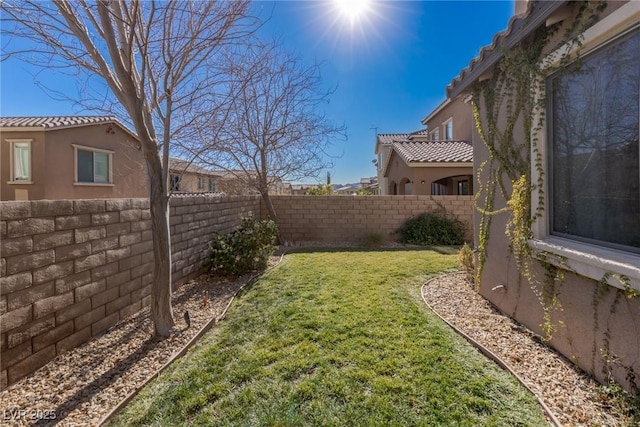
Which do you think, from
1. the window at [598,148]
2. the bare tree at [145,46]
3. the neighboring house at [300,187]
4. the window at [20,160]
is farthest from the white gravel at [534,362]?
the window at [20,160]

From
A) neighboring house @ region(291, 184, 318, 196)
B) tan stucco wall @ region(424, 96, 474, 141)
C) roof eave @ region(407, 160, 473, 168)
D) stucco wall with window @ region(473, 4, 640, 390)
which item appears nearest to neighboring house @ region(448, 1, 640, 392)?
stucco wall with window @ region(473, 4, 640, 390)

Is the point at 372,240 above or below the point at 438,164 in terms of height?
below

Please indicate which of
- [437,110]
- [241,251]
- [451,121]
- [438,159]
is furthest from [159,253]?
[437,110]

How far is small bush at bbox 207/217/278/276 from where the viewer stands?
6.84 metres

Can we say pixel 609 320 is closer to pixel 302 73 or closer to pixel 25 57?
pixel 25 57

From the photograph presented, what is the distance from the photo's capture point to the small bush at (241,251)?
6840mm

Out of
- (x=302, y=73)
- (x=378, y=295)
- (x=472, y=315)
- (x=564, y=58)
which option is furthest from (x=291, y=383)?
(x=302, y=73)

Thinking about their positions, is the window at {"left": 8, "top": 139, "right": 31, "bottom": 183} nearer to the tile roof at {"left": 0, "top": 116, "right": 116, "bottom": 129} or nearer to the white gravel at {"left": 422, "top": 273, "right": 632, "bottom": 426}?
the tile roof at {"left": 0, "top": 116, "right": 116, "bottom": 129}

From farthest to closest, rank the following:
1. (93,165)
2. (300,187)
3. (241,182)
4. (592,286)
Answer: (300,187)
(93,165)
(241,182)
(592,286)

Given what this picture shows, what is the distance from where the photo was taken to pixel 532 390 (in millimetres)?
2787

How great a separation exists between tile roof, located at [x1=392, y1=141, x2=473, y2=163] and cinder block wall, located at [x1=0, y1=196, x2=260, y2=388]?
41.5ft

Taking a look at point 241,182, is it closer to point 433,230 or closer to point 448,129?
point 433,230

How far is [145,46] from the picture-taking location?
11.8 ft

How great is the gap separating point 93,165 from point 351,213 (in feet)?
48.6
